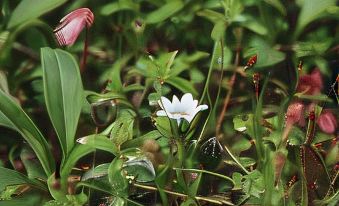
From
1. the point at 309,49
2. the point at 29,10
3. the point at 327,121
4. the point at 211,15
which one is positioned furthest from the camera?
the point at 327,121

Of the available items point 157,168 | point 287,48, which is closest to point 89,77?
point 157,168

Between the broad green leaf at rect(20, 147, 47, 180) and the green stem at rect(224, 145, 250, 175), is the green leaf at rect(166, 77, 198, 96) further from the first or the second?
the broad green leaf at rect(20, 147, 47, 180)

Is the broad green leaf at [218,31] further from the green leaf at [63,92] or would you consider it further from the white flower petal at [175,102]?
the green leaf at [63,92]

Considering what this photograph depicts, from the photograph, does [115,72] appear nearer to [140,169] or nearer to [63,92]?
[63,92]

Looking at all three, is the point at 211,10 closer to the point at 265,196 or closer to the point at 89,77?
the point at 89,77

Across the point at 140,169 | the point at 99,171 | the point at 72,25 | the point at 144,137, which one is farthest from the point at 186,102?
the point at 72,25
